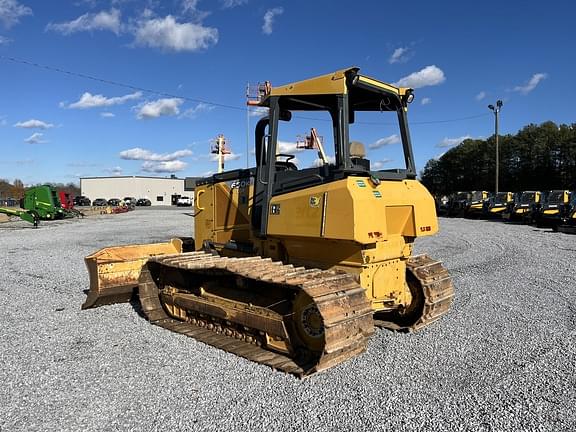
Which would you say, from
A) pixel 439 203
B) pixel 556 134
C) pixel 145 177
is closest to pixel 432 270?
pixel 439 203

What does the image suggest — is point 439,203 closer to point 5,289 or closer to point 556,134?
point 556,134

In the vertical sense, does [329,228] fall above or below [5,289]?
above

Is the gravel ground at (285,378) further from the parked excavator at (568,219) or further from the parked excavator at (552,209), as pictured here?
the parked excavator at (552,209)

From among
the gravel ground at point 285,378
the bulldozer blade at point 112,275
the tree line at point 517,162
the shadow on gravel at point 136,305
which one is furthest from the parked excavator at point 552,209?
the bulldozer blade at point 112,275

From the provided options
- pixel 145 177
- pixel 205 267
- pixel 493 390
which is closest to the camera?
pixel 493 390

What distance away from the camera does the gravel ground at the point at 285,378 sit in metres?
3.83

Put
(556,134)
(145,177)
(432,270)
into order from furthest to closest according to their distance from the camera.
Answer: (145,177) < (556,134) < (432,270)

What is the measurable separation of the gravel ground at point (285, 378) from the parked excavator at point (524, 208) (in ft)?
69.2

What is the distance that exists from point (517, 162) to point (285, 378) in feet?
168

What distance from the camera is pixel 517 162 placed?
49281mm

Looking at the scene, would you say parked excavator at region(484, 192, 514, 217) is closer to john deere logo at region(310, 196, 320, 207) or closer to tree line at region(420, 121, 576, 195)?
tree line at region(420, 121, 576, 195)

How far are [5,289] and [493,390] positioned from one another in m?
8.94

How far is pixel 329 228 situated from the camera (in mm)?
5078

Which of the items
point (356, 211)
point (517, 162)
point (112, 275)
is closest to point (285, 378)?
point (356, 211)
